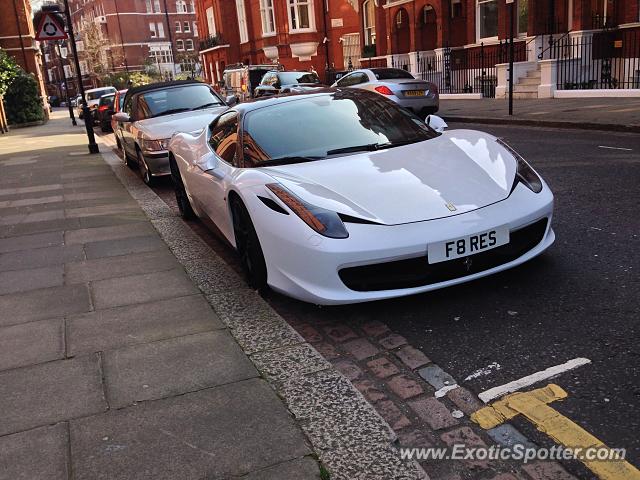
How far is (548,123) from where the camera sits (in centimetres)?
1341

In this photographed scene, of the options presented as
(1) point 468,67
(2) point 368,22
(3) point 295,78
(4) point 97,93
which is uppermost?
(2) point 368,22

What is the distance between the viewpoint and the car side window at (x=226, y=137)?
5.14 metres

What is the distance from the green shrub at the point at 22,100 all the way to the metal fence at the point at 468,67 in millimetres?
19928

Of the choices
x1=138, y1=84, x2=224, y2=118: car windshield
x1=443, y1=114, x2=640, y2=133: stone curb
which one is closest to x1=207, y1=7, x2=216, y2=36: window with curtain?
x1=443, y1=114, x2=640, y2=133: stone curb

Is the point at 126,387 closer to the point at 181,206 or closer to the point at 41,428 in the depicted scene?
the point at 41,428

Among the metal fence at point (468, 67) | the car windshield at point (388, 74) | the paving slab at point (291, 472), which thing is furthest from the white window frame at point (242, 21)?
the paving slab at point (291, 472)

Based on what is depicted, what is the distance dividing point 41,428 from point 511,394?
7.48 ft

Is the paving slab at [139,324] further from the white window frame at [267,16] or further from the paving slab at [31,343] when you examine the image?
the white window frame at [267,16]

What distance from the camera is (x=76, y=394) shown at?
126 inches

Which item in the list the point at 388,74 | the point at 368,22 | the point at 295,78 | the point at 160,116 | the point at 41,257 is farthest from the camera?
the point at 368,22

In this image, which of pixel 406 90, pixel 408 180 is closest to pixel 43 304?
pixel 408 180

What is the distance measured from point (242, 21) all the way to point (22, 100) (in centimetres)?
2283

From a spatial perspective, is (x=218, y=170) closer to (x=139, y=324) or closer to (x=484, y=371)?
(x=139, y=324)

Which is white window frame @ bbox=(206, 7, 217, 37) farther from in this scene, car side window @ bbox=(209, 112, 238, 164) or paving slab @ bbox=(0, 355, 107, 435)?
paving slab @ bbox=(0, 355, 107, 435)
